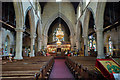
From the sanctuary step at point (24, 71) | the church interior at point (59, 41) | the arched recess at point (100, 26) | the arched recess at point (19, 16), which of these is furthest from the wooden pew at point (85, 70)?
the arched recess at point (19, 16)

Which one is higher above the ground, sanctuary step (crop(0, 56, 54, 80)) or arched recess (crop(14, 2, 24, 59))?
arched recess (crop(14, 2, 24, 59))

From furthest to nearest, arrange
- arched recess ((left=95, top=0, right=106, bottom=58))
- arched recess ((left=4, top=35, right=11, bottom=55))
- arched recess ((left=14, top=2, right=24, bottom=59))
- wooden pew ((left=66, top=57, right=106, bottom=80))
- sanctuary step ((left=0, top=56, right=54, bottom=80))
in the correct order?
arched recess ((left=4, top=35, right=11, bottom=55)), arched recess ((left=95, top=0, right=106, bottom=58)), arched recess ((left=14, top=2, right=24, bottom=59)), sanctuary step ((left=0, top=56, right=54, bottom=80)), wooden pew ((left=66, top=57, right=106, bottom=80))

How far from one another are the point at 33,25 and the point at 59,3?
419 inches

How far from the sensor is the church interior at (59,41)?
2.79 meters

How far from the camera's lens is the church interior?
279 cm

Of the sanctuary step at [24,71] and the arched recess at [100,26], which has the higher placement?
the arched recess at [100,26]

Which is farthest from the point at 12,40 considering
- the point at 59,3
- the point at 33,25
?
the point at 59,3

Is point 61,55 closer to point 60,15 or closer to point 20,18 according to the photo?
point 60,15

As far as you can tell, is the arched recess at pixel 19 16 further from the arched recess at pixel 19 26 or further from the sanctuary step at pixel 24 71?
the sanctuary step at pixel 24 71

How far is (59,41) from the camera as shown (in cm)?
1598

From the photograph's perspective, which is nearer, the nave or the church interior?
the nave

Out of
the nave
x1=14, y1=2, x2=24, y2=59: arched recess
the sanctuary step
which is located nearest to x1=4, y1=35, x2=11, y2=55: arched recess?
x1=14, y1=2, x2=24, y2=59: arched recess

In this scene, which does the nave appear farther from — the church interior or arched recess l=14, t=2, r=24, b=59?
arched recess l=14, t=2, r=24, b=59

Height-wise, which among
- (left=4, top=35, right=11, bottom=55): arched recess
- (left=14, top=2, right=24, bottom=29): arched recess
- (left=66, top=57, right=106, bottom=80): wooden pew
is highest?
(left=14, top=2, right=24, bottom=29): arched recess
